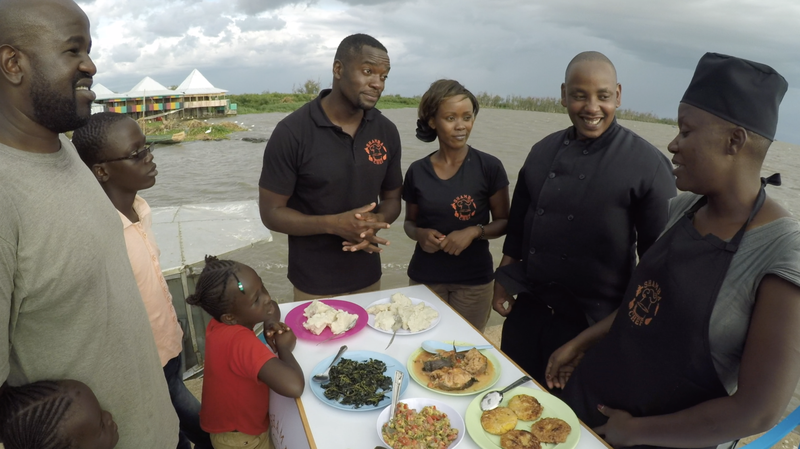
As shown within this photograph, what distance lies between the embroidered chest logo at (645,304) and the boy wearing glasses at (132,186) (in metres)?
1.94

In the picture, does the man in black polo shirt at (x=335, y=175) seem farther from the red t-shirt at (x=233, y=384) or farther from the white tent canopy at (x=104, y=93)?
the white tent canopy at (x=104, y=93)

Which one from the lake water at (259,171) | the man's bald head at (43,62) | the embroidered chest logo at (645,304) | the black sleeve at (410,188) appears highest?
the man's bald head at (43,62)

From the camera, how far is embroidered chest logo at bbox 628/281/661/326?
1524mm

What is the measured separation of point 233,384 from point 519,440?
114cm

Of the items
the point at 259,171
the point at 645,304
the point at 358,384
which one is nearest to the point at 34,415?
the point at 358,384

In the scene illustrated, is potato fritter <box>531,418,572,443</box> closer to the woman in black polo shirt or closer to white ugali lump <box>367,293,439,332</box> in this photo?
white ugali lump <box>367,293,439,332</box>

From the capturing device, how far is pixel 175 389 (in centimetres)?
240

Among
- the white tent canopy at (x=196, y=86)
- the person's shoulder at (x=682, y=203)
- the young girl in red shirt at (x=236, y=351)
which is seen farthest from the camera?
the white tent canopy at (x=196, y=86)

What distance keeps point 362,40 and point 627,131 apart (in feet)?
4.68

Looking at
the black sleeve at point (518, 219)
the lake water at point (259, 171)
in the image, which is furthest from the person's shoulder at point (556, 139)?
the lake water at point (259, 171)

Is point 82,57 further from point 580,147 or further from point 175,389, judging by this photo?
point 580,147

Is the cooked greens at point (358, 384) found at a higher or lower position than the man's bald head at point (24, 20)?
lower

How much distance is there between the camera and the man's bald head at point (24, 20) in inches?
41.3

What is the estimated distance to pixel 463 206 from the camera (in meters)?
2.78
